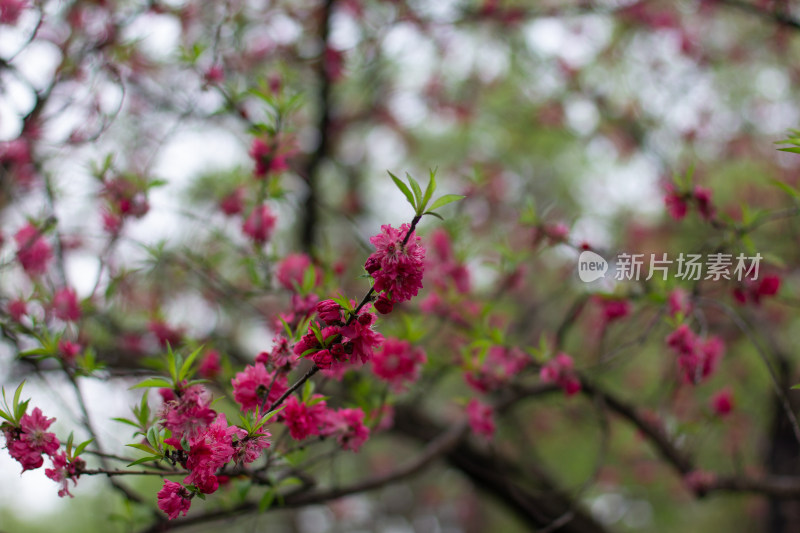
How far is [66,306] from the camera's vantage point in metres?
2.52

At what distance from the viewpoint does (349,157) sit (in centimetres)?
686

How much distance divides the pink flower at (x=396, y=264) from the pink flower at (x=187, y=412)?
0.60m

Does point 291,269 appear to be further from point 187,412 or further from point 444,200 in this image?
point 444,200

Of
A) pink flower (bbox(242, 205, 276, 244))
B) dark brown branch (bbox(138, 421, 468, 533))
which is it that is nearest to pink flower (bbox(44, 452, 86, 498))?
dark brown branch (bbox(138, 421, 468, 533))

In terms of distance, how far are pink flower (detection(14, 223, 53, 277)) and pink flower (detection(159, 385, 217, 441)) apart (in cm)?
142

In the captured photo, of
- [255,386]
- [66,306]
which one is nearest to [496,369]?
[255,386]

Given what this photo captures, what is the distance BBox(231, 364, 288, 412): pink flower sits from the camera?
4.90 ft

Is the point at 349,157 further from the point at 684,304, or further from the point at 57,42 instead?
the point at 684,304

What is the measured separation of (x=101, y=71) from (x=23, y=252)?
100 centimetres

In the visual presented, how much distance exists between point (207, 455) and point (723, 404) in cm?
249

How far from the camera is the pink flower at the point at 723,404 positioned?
280 cm

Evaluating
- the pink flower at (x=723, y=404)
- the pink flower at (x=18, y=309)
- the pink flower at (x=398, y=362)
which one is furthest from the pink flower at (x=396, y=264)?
the pink flower at (x=723, y=404)

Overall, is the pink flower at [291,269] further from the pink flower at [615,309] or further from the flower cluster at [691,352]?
the flower cluster at [691,352]

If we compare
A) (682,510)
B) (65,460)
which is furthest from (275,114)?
(682,510)
